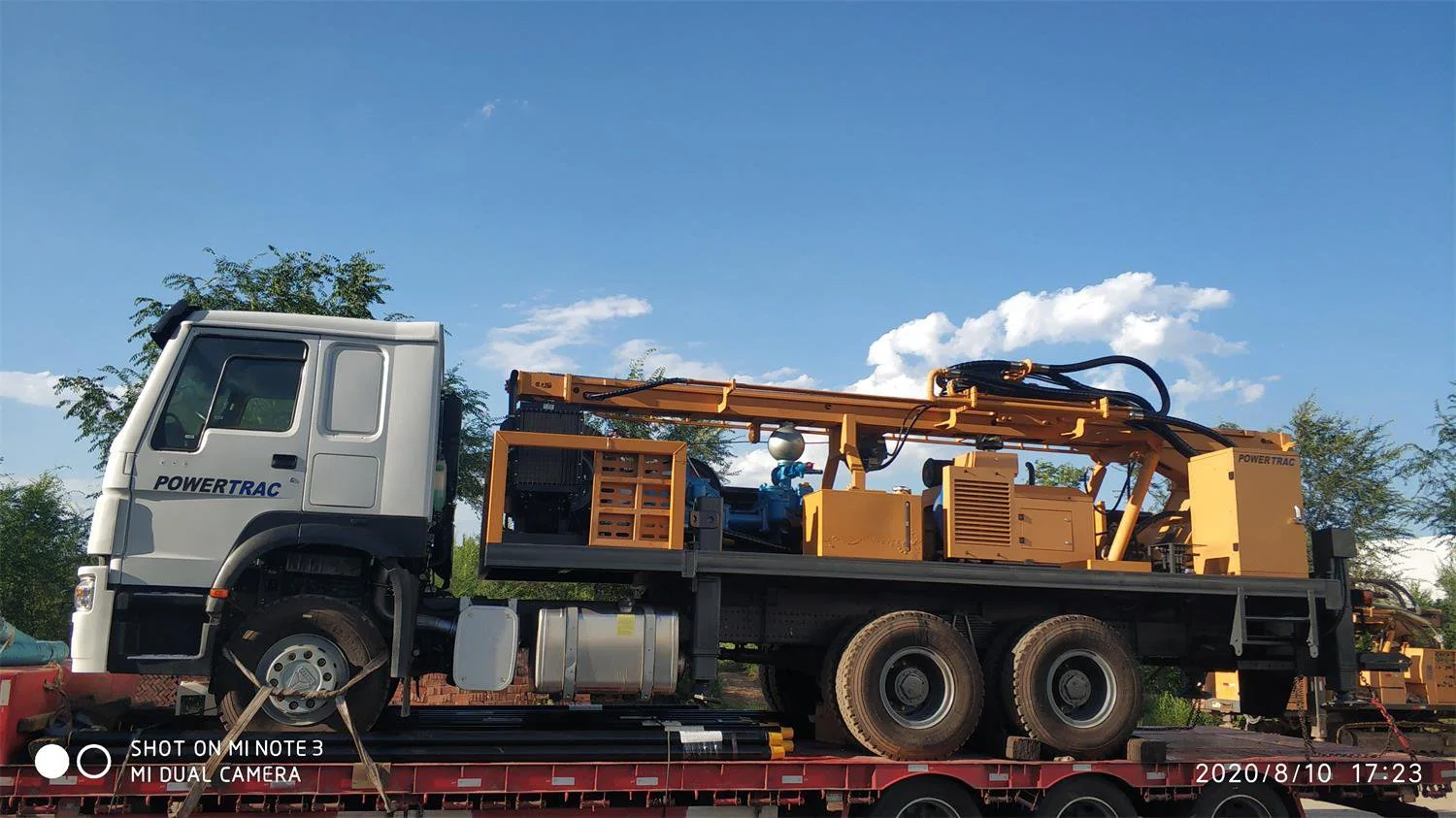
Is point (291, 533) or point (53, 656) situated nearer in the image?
point (291, 533)

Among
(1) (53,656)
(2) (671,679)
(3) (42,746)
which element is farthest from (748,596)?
(1) (53,656)

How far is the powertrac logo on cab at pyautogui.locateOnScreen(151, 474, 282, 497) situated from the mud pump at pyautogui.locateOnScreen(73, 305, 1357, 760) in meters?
0.02

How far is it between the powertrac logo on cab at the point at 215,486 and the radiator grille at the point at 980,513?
537 centimetres

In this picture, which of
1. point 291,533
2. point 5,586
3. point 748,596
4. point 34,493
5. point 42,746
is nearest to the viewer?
point 42,746

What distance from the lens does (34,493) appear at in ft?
70.9

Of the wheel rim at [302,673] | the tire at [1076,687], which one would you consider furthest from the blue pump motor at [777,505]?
the wheel rim at [302,673]

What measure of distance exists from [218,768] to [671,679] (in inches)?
123

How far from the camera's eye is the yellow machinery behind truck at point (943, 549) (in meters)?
7.96

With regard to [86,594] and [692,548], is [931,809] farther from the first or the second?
[86,594]

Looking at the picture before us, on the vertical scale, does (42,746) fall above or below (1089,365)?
below

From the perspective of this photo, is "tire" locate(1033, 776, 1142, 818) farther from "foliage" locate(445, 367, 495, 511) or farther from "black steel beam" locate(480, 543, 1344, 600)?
"foliage" locate(445, 367, 495, 511)

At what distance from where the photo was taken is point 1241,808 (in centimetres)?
816

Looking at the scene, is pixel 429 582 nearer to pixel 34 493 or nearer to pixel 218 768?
pixel 218 768

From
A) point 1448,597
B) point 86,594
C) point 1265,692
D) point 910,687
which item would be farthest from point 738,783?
point 1448,597
